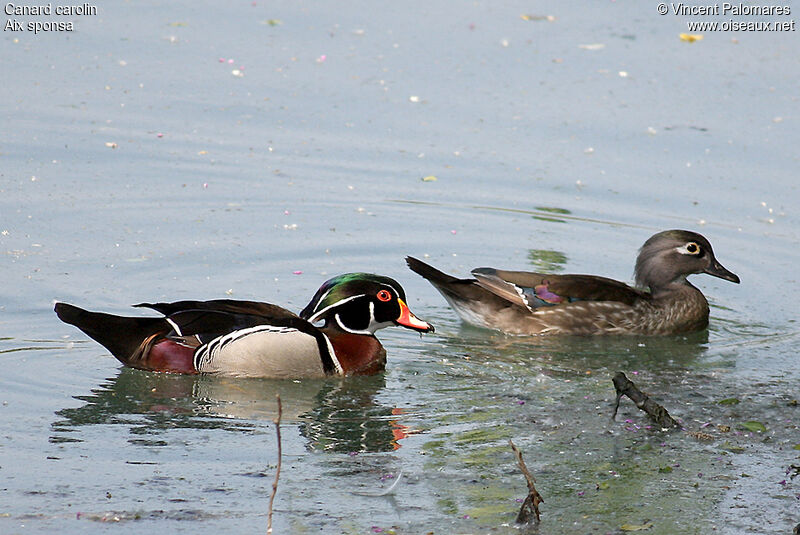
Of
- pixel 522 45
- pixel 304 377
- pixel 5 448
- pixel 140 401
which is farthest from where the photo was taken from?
pixel 522 45

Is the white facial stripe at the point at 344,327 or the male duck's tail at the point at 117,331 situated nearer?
the male duck's tail at the point at 117,331

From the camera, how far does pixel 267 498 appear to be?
6.35 metres

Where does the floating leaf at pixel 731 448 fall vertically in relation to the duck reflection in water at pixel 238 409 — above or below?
above

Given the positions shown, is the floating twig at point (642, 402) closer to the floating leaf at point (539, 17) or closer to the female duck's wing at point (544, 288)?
the female duck's wing at point (544, 288)

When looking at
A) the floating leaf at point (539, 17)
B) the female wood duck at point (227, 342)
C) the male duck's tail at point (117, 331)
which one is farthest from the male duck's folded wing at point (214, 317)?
the floating leaf at point (539, 17)

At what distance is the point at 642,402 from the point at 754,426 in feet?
2.23

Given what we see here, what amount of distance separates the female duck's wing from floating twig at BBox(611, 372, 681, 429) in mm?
2461

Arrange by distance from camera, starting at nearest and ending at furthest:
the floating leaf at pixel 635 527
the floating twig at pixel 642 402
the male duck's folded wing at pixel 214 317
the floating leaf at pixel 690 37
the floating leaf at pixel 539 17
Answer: the floating leaf at pixel 635 527, the floating twig at pixel 642 402, the male duck's folded wing at pixel 214 317, the floating leaf at pixel 690 37, the floating leaf at pixel 539 17

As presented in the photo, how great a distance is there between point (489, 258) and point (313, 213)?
1.55m

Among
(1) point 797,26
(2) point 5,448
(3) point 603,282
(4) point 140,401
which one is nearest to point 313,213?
(3) point 603,282

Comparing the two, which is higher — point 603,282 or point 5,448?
point 603,282

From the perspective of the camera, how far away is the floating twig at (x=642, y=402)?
7328mm

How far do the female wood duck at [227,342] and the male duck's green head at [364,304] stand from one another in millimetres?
192

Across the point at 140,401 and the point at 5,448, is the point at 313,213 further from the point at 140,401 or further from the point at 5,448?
the point at 5,448
